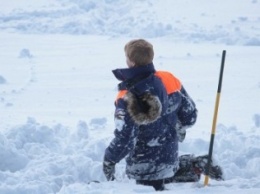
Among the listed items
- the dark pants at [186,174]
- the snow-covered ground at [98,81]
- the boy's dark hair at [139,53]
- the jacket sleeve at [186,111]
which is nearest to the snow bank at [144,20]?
the snow-covered ground at [98,81]

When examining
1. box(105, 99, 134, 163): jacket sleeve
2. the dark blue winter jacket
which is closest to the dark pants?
the dark blue winter jacket

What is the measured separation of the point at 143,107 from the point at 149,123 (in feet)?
0.65

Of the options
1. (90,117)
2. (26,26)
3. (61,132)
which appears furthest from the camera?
(26,26)

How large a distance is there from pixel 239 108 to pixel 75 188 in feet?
Result: 13.8

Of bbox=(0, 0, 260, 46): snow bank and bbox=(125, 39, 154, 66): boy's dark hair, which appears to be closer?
bbox=(125, 39, 154, 66): boy's dark hair

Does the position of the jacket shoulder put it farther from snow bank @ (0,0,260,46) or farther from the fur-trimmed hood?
snow bank @ (0,0,260,46)

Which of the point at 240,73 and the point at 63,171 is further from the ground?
the point at 240,73

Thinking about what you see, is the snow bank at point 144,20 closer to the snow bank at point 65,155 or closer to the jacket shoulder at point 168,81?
the snow bank at point 65,155

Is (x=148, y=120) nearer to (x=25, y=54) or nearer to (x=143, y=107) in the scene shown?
(x=143, y=107)

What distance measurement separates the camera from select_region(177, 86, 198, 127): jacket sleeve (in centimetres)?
354

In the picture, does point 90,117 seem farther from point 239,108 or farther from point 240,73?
point 240,73

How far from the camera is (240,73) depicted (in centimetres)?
905

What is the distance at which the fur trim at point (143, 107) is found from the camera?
315cm

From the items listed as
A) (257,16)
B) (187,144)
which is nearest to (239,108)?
(187,144)
